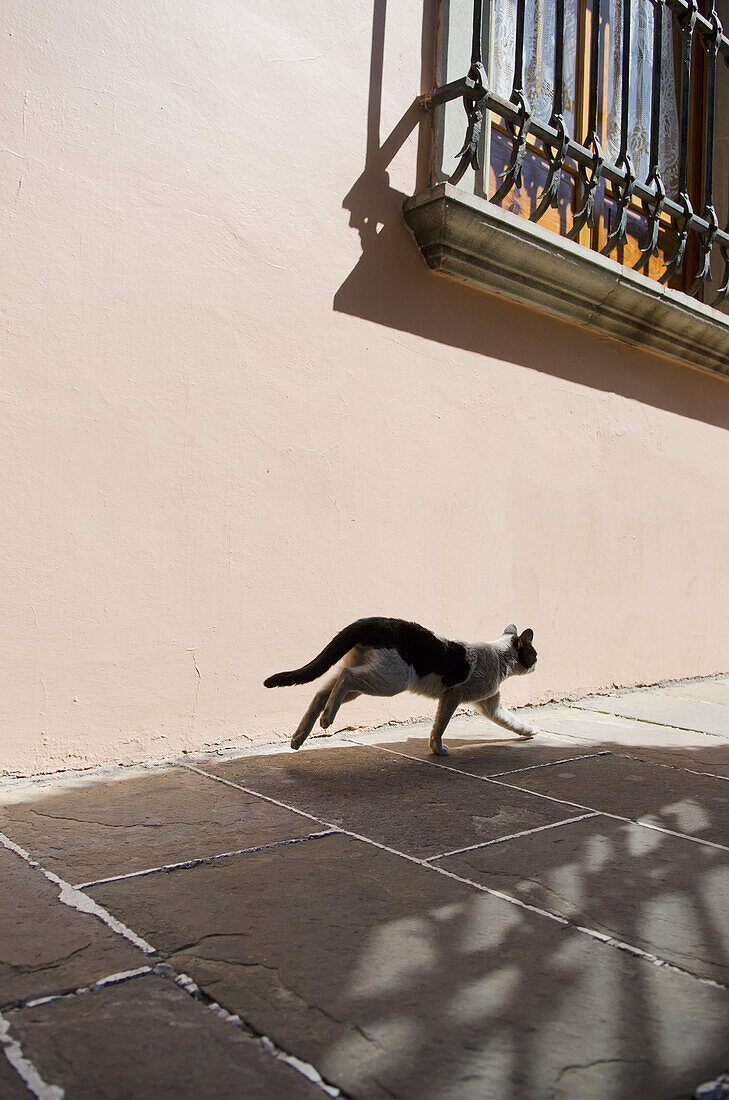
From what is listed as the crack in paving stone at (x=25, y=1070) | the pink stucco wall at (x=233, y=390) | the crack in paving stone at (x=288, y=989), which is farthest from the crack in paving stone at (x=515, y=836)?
the pink stucco wall at (x=233, y=390)

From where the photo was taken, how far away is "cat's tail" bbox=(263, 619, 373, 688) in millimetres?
3154

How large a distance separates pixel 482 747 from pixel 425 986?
2.23 m

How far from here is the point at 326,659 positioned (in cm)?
322

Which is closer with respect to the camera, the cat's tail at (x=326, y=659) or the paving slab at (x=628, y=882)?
the paving slab at (x=628, y=882)

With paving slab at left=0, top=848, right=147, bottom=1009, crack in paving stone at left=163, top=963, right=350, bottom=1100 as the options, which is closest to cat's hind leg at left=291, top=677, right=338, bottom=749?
paving slab at left=0, top=848, right=147, bottom=1009

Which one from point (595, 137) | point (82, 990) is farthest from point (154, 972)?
point (595, 137)

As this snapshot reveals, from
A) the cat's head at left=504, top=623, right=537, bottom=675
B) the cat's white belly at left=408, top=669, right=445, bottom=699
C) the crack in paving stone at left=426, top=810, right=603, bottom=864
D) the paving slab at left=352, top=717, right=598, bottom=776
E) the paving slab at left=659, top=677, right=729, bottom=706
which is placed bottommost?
the paving slab at left=352, top=717, right=598, bottom=776

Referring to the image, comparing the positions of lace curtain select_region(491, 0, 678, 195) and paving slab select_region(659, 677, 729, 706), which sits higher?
lace curtain select_region(491, 0, 678, 195)

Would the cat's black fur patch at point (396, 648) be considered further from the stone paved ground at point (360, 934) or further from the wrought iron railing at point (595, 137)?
the wrought iron railing at point (595, 137)

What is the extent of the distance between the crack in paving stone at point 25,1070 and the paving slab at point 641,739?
2839mm

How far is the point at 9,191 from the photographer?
9.74ft

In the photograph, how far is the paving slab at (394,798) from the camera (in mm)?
2635

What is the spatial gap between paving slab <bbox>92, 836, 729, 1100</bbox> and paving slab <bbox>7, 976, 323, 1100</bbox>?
67 mm

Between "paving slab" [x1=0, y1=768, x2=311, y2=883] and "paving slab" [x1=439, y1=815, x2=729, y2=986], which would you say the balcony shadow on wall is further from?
"paving slab" [x1=439, y1=815, x2=729, y2=986]
